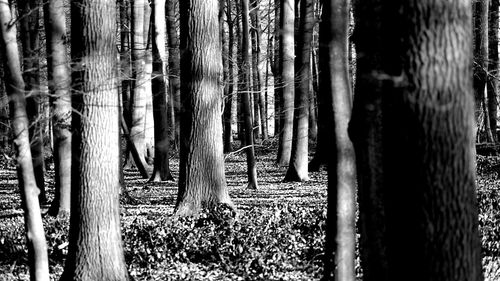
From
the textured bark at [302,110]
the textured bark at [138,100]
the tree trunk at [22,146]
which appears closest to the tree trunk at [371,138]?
the tree trunk at [22,146]

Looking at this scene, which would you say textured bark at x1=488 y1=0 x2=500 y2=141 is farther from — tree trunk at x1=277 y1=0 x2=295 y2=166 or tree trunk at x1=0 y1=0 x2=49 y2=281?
tree trunk at x1=0 y1=0 x2=49 y2=281

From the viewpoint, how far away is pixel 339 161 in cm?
629

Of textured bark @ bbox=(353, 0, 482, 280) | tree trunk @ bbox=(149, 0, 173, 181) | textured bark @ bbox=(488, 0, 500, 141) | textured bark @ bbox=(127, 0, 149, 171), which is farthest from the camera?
textured bark @ bbox=(488, 0, 500, 141)

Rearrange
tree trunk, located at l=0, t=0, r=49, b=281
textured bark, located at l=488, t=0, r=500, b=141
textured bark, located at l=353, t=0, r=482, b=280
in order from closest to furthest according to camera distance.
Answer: textured bark, located at l=353, t=0, r=482, b=280 → tree trunk, located at l=0, t=0, r=49, b=281 → textured bark, located at l=488, t=0, r=500, b=141

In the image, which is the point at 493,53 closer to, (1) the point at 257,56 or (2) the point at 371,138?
(1) the point at 257,56

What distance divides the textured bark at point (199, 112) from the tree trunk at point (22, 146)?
5.06 meters

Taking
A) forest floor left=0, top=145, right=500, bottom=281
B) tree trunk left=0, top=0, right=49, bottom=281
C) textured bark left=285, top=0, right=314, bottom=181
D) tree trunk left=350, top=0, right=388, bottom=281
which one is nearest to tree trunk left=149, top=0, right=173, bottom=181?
textured bark left=285, top=0, right=314, bottom=181

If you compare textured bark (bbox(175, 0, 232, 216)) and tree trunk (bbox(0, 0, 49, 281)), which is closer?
tree trunk (bbox(0, 0, 49, 281))

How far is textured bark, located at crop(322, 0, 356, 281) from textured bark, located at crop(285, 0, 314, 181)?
10.6 m

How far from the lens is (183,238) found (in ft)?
29.4

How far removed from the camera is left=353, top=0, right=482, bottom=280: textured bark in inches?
138

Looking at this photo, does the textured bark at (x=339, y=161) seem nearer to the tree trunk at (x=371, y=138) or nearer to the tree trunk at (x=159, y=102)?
the tree trunk at (x=371, y=138)

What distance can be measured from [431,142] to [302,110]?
14656 mm

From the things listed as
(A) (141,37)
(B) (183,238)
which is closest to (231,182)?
(A) (141,37)
